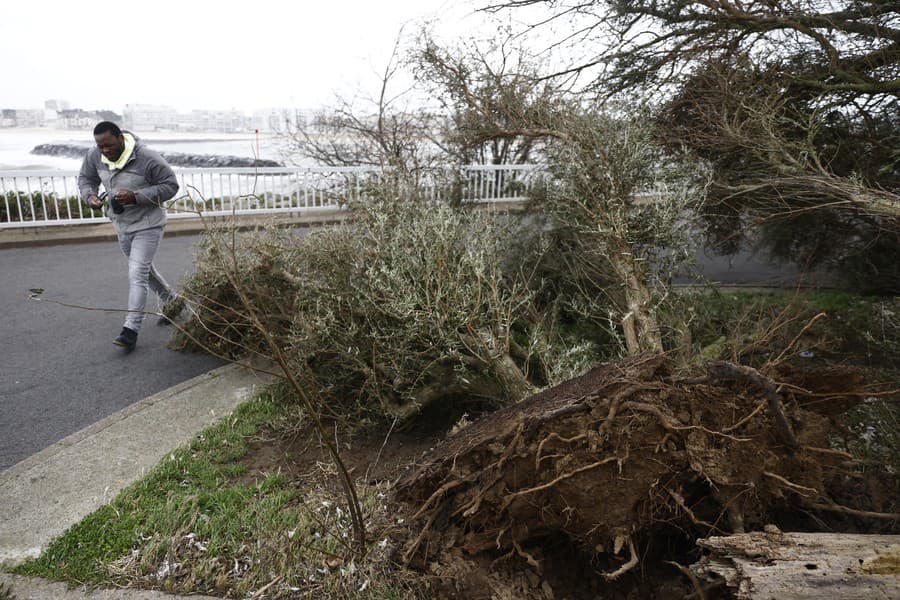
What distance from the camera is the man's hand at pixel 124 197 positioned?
19.5 feet

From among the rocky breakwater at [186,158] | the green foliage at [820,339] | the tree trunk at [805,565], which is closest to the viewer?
the tree trunk at [805,565]

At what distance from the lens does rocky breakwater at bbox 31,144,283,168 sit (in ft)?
52.1

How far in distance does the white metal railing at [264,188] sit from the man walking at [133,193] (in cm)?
216

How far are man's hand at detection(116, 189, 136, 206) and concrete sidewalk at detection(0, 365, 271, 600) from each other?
6.49ft

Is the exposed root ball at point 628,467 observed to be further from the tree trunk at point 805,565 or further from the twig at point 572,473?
the tree trunk at point 805,565

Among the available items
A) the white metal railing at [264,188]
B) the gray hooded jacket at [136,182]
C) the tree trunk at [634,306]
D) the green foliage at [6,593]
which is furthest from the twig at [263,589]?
the white metal railing at [264,188]

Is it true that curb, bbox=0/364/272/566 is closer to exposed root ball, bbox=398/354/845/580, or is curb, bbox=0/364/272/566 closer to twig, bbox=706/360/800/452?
exposed root ball, bbox=398/354/845/580

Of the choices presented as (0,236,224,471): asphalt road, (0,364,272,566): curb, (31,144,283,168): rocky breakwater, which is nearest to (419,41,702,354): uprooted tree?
(0,364,272,566): curb

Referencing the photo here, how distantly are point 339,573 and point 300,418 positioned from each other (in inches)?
65.3

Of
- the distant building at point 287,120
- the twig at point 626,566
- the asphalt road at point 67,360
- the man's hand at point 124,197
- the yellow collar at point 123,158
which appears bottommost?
the asphalt road at point 67,360

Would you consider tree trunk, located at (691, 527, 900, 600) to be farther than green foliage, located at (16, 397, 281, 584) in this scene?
No

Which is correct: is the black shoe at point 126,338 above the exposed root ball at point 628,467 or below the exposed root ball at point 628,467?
below

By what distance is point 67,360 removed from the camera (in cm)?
579

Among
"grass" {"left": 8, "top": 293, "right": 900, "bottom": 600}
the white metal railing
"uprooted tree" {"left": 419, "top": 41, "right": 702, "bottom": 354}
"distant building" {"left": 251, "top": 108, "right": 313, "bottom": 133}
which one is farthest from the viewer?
"distant building" {"left": 251, "top": 108, "right": 313, "bottom": 133}
